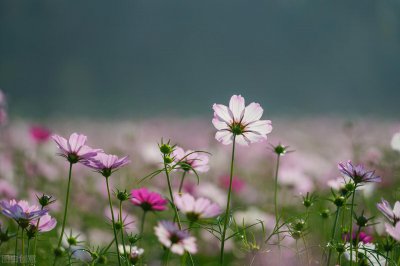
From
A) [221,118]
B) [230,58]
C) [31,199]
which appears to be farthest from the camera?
[230,58]

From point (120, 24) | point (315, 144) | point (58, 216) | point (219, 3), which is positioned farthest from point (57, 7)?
point (58, 216)

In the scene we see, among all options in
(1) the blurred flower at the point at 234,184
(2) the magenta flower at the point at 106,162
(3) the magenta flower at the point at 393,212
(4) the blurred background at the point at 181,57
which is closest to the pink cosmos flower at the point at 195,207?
(2) the magenta flower at the point at 106,162

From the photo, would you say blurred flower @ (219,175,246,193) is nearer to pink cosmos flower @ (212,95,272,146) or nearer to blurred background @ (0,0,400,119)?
pink cosmos flower @ (212,95,272,146)

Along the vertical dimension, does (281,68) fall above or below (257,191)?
above

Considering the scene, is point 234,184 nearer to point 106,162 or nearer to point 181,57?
point 106,162

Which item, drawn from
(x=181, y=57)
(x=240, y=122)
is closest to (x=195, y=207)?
(x=240, y=122)

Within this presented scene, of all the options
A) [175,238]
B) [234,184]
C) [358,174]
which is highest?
[234,184]

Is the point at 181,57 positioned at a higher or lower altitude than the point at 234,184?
higher

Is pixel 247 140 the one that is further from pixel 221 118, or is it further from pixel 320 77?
pixel 320 77
